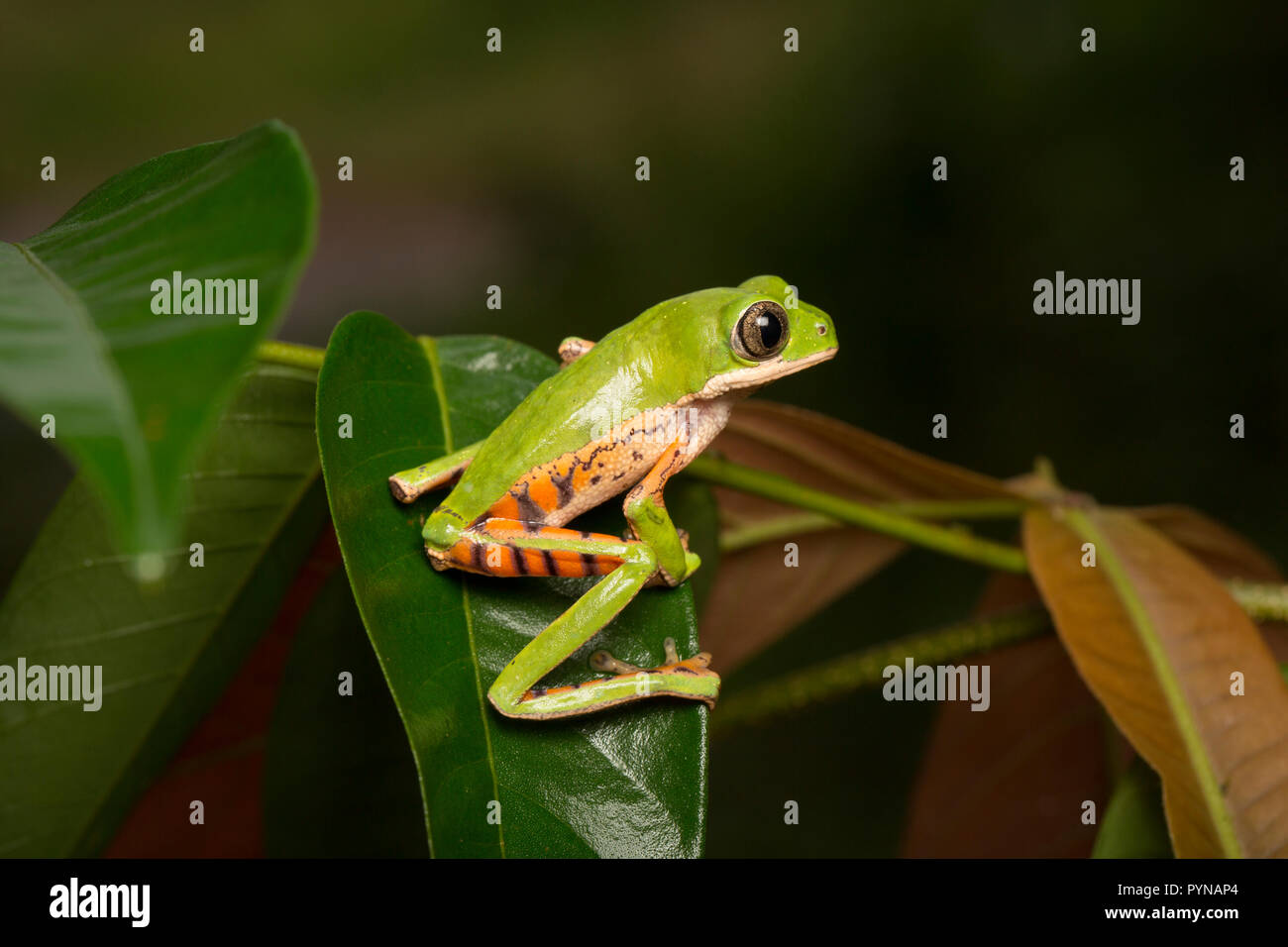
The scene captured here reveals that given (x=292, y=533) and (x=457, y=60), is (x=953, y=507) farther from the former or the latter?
(x=457, y=60)

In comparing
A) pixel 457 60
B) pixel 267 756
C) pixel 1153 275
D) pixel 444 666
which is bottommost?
pixel 267 756

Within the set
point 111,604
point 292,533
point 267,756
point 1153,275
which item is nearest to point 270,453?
point 292,533

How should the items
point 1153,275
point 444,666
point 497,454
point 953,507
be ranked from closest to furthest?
point 444,666, point 497,454, point 953,507, point 1153,275

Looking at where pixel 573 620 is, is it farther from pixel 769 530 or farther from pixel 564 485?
pixel 769 530

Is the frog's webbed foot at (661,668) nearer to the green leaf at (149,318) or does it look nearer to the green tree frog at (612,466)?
the green tree frog at (612,466)

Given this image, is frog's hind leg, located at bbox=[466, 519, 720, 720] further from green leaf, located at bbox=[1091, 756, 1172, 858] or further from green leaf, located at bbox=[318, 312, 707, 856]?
green leaf, located at bbox=[1091, 756, 1172, 858]

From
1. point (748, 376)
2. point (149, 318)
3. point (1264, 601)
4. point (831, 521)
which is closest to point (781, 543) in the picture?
point (831, 521)

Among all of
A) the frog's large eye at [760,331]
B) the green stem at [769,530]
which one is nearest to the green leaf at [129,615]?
the frog's large eye at [760,331]
